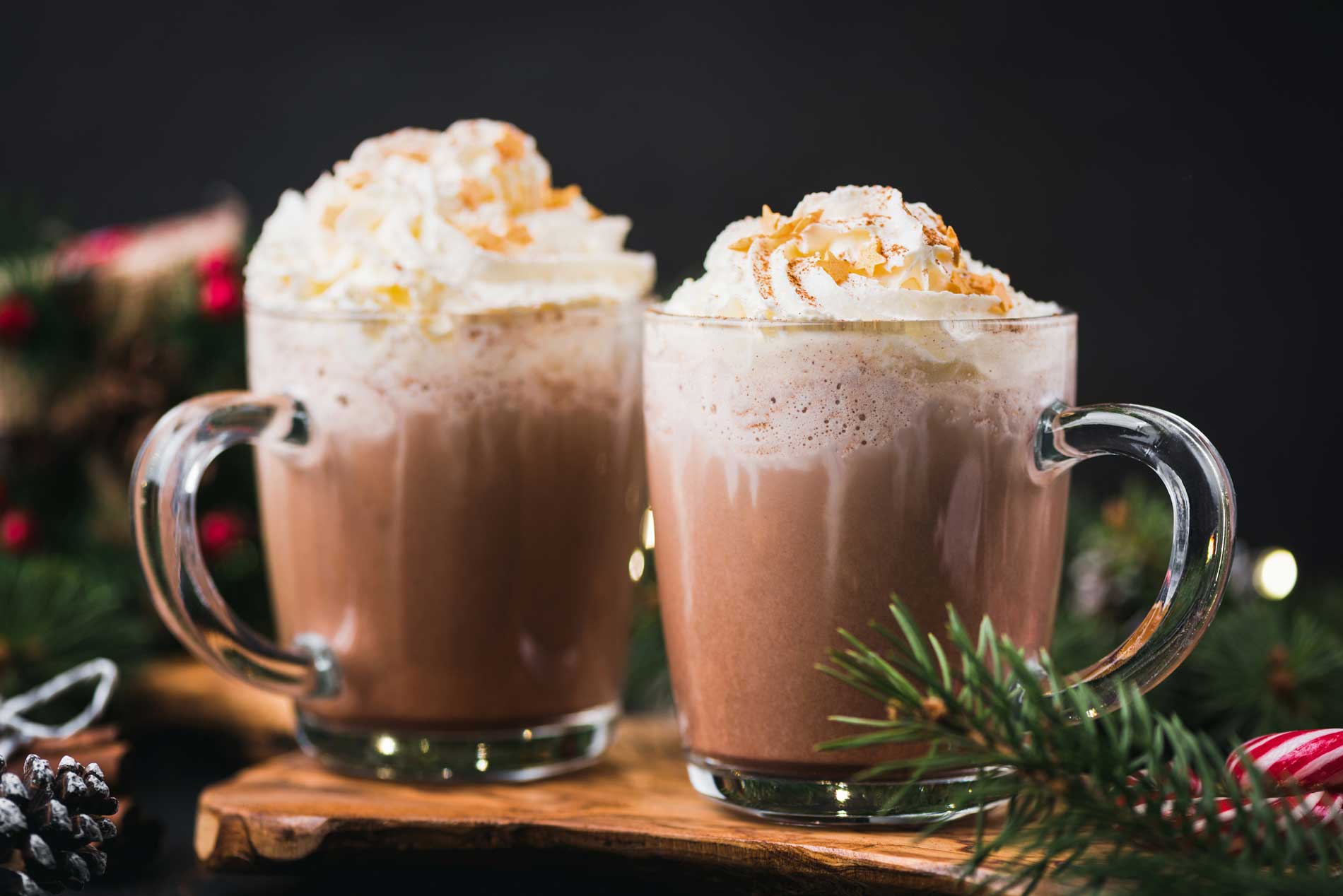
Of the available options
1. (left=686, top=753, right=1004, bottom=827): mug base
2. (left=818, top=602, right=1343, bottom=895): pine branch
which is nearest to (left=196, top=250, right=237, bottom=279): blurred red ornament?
(left=686, top=753, right=1004, bottom=827): mug base

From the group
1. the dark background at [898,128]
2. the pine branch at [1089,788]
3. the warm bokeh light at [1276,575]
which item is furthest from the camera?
the dark background at [898,128]

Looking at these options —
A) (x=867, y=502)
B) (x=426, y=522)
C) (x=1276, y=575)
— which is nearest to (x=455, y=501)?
(x=426, y=522)

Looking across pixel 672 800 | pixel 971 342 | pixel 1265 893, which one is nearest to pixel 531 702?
pixel 672 800

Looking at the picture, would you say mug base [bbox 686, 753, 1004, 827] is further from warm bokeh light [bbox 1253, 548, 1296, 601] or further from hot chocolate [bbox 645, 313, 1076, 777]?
warm bokeh light [bbox 1253, 548, 1296, 601]

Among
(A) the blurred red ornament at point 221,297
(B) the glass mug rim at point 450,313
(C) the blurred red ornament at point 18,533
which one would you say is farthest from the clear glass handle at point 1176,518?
(C) the blurred red ornament at point 18,533

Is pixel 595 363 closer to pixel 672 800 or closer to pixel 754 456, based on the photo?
pixel 754 456

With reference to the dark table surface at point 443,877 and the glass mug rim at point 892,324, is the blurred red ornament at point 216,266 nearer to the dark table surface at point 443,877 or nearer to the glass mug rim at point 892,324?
the dark table surface at point 443,877

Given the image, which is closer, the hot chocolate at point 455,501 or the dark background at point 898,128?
the hot chocolate at point 455,501
